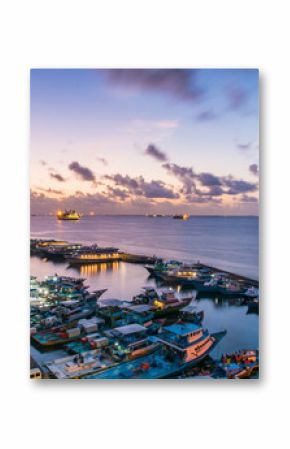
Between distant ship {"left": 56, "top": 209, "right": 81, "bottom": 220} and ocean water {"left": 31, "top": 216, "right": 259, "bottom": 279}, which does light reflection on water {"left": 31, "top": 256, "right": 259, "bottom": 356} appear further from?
distant ship {"left": 56, "top": 209, "right": 81, "bottom": 220}

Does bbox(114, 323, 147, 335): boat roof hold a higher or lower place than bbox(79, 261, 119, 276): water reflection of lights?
lower

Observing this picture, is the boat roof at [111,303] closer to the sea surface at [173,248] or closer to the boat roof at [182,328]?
the sea surface at [173,248]

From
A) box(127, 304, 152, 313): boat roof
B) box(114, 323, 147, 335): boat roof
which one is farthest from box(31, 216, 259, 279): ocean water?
box(114, 323, 147, 335): boat roof

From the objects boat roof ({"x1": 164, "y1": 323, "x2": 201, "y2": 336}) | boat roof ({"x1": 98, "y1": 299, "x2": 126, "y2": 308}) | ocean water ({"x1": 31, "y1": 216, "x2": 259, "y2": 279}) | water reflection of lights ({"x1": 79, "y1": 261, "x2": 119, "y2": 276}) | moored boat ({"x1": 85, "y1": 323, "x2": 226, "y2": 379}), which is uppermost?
ocean water ({"x1": 31, "y1": 216, "x2": 259, "y2": 279})

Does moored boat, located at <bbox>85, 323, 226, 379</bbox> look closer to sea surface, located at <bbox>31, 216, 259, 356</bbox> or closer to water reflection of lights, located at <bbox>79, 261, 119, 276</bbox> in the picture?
sea surface, located at <bbox>31, 216, 259, 356</bbox>

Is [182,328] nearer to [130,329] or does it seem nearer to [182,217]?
[130,329]

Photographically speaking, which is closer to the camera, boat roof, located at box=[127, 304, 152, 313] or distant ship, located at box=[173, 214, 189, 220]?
boat roof, located at box=[127, 304, 152, 313]
